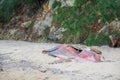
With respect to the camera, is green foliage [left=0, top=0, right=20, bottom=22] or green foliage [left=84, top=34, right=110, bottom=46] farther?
green foliage [left=0, top=0, right=20, bottom=22]

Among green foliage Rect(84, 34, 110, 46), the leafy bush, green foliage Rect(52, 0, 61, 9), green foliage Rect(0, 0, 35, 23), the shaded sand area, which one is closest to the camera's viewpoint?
the shaded sand area

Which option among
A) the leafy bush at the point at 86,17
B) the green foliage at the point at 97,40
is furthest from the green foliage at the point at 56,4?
the green foliage at the point at 97,40

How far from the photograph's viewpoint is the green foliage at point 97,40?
15.3 m

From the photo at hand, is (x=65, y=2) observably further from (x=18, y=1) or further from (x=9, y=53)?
(x=9, y=53)

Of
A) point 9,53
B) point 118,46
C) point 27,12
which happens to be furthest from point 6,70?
point 27,12

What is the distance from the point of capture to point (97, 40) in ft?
51.0

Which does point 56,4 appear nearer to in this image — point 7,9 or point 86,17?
point 86,17

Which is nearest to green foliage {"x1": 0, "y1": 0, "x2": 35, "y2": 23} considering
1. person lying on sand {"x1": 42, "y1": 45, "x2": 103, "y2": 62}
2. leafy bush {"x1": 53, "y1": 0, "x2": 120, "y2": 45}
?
leafy bush {"x1": 53, "y1": 0, "x2": 120, "y2": 45}

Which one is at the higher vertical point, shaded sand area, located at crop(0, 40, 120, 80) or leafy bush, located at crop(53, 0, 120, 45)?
leafy bush, located at crop(53, 0, 120, 45)

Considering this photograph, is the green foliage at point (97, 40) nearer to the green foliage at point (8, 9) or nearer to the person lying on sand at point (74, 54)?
the person lying on sand at point (74, 54)

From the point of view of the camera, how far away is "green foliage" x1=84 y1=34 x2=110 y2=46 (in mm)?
15289

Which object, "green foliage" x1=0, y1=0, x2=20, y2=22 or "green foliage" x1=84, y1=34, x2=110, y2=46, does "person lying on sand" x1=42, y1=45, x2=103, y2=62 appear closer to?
"green foliage" x1=84, y1=34, x2=110, y2=46

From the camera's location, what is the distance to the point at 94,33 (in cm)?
1611

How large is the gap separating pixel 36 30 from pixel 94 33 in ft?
14.9
